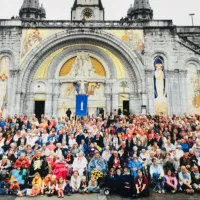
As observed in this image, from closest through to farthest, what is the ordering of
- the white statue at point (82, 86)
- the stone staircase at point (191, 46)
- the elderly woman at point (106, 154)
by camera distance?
the elderly woman at point (106, 154) < the stone staircase at point (191, 46) < the white statue at point (82, 86)

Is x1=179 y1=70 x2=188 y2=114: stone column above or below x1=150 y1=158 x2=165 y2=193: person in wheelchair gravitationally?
A: above

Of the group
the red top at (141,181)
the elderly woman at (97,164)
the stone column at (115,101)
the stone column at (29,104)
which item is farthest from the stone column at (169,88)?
the red top at (141,181)

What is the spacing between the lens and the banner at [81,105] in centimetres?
2248

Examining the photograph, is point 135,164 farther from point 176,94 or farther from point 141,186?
point 176,94

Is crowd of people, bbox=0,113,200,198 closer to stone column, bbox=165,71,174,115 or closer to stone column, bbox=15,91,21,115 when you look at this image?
stone column, bbox=15,91,21,115

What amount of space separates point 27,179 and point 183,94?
1918 centimetres

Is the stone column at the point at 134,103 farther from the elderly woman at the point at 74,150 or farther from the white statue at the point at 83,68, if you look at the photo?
the elderly woman at the point at 74,150

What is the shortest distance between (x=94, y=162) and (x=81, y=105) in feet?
43.0

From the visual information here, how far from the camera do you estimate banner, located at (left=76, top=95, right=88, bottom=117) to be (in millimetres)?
22477

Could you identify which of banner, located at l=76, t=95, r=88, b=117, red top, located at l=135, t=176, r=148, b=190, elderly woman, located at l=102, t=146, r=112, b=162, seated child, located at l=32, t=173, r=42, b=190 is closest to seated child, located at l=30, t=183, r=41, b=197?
seated child, located at l=32, t=173, r=42, b=190

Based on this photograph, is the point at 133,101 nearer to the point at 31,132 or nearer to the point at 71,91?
the point at 71,91

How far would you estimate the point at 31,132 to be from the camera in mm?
13164

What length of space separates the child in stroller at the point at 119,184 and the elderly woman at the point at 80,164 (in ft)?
4.28

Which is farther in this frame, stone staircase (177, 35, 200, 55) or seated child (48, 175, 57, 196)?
stone staircase (177, 35, 200, 55)
